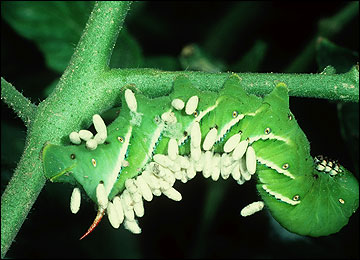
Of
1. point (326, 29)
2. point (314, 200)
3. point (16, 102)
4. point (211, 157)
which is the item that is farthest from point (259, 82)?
point (326, 29)

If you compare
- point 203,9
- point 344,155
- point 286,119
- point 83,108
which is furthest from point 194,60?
point 83,108

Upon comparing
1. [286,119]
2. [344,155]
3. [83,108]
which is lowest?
[344,155]

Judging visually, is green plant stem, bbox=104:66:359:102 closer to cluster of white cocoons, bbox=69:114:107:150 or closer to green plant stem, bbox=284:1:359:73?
cluster of white cocoons, bbox=69:114:107:150

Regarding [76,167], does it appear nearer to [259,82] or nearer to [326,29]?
[259,82]

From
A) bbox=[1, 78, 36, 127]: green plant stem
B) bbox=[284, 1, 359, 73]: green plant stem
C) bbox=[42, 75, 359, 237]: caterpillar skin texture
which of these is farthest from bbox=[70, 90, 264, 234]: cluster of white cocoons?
bbox=[284, 1, 359, 73]: green plant stem

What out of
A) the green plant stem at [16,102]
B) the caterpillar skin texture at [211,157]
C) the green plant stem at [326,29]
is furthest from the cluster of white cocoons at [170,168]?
the green plant stem at [326,29]

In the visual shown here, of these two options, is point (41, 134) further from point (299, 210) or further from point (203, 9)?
point (203, 9)

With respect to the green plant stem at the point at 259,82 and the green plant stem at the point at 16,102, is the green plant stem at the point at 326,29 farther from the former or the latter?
the green plant stem at the point at 16,102
